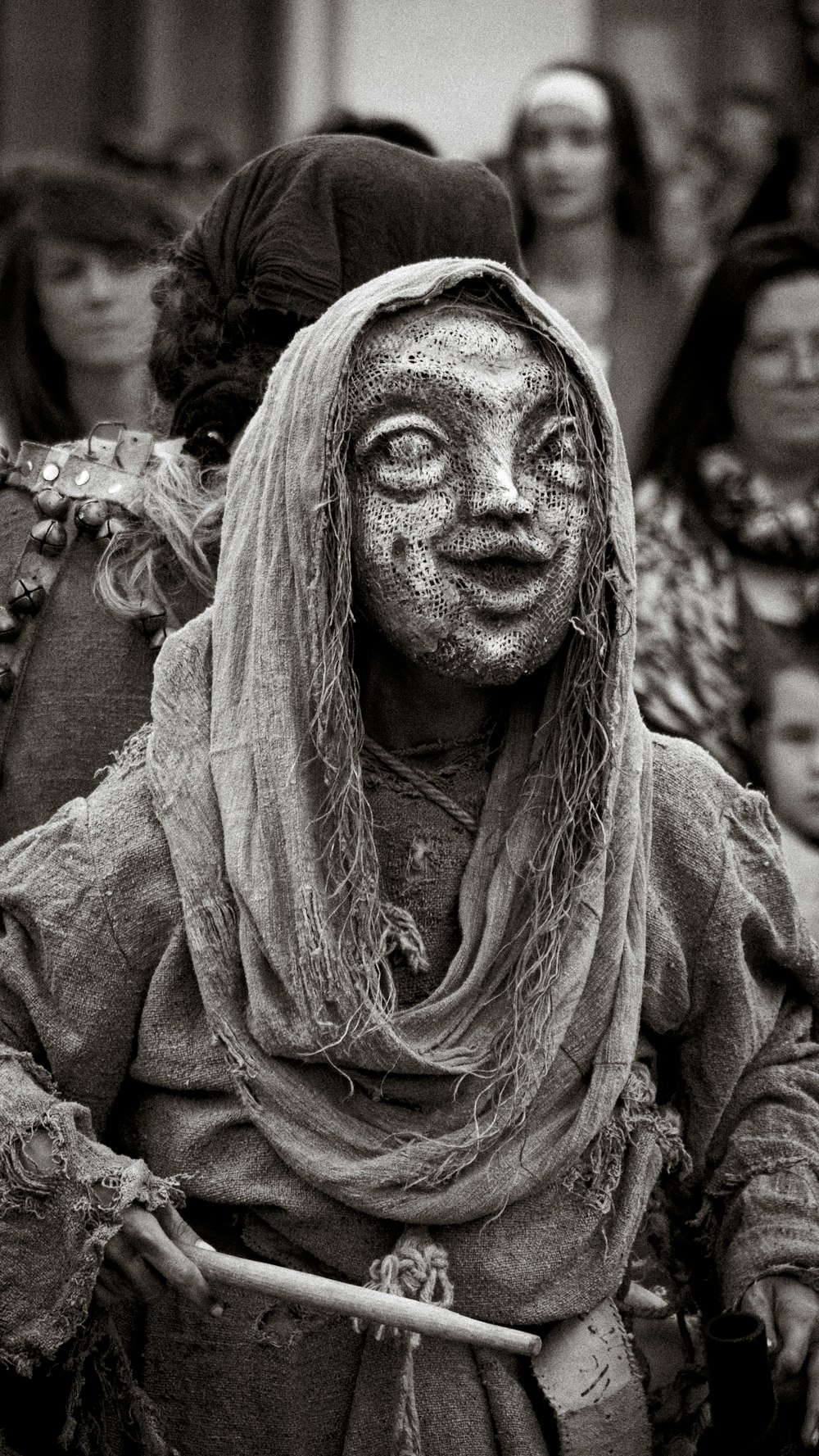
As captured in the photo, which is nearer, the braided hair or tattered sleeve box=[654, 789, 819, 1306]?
tattered sleeve box=[654, 789, 819, 1306]

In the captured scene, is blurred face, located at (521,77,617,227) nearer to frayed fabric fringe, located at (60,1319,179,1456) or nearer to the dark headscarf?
the dark headscarf

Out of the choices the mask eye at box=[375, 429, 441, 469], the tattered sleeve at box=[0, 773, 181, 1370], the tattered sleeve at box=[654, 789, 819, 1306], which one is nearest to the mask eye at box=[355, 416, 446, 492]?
the mask eye at box=[375, 429, 441, 469]

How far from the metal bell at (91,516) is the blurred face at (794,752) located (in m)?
2.47

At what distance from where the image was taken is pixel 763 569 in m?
5.69

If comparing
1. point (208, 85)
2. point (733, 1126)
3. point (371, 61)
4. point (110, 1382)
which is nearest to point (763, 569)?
point (733, 1126)

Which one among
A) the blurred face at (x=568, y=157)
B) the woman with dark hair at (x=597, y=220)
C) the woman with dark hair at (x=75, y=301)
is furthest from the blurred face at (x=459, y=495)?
the blurred face at (x=568, y=157)

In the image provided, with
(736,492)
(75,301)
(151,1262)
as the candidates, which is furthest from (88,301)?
(151,1262)

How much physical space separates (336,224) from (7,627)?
26.3 inches

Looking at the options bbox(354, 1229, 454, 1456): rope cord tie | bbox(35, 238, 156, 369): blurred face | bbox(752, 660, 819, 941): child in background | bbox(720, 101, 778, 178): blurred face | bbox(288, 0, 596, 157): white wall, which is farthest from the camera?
bbox(288, 0, 596, 157): white wall

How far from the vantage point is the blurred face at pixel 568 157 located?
6789mm

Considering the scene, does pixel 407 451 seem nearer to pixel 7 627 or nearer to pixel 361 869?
pixel 361 869

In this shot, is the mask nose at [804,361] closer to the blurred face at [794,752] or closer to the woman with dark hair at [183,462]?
the blurred face at [794,752]

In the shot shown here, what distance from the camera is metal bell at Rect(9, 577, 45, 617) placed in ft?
9.95

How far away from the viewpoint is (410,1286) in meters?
2.49
